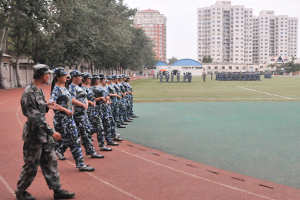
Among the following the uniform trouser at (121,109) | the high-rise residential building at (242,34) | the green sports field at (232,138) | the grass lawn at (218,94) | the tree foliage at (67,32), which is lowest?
the green sports field at (232,138)

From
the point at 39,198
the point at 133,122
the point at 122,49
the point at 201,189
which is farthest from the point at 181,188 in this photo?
the point at 122,49

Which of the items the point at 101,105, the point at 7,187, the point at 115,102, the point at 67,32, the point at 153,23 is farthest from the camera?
the point at 153,23

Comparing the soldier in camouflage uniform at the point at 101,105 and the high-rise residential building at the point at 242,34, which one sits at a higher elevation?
the high-rise residential building at the point at 242,34

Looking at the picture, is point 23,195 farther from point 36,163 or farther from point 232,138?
point 232,138

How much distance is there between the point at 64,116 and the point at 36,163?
139cm

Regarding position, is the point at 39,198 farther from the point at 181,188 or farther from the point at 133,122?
the point at 133,122

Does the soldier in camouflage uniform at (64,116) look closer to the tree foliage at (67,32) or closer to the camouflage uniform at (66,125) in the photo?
the camouflage uniform at (66,125)

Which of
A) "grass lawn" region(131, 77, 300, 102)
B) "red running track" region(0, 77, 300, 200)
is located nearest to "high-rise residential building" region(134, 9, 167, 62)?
"grass lawn" region(131, 77, 300, 102)

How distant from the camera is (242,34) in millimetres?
163750

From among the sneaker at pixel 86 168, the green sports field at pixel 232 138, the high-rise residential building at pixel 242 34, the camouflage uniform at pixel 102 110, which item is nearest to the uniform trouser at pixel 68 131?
the sneaker at pixel 86 168

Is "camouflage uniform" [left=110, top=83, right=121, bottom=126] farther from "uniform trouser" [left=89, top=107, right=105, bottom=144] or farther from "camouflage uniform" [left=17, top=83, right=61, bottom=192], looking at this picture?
"camouflage uniform" [left=17, top=83, right=61, bottom=192]

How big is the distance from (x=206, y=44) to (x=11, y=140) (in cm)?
16719

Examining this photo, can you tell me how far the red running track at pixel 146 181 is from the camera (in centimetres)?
468

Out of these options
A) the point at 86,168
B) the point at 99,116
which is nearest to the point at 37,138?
the point at 86,168
